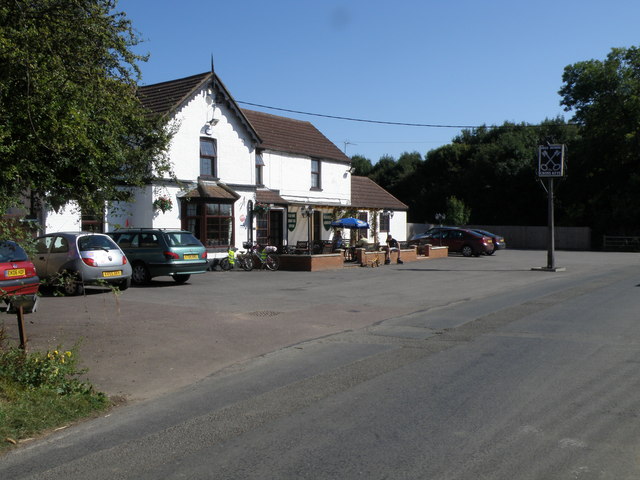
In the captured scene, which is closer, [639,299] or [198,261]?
[639,299]

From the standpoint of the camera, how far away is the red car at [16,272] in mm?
11141

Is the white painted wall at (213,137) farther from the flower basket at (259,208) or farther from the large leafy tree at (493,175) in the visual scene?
the large leafy tree at (493,175)

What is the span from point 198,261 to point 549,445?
14.9m

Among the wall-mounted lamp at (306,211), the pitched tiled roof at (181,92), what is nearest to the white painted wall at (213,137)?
the pitched tiled roof at (181,92)

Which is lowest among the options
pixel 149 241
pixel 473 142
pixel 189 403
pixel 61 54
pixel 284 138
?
pixel 189 403

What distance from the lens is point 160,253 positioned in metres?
18.6

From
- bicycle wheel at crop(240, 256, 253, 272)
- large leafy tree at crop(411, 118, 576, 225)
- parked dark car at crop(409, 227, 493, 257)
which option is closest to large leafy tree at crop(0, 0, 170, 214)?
bicycle wheel at crop(240, 256, 253, 272)

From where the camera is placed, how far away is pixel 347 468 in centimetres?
480

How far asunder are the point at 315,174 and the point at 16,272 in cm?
2408

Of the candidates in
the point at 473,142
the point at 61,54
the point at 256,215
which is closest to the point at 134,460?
the point at 61,54

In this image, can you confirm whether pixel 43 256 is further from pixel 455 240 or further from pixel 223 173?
pixel 455 240

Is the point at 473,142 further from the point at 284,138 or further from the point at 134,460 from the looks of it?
the point at 134,460

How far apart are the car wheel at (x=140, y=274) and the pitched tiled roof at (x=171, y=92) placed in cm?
760

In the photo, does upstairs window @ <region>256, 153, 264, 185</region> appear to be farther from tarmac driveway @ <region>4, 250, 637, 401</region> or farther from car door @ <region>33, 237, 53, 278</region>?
car door @ <region>33, 237, 53, 278</region>
